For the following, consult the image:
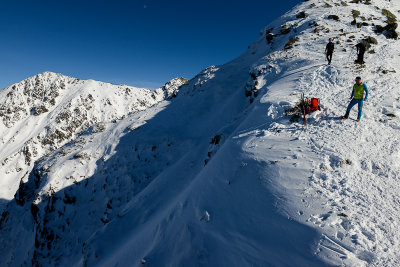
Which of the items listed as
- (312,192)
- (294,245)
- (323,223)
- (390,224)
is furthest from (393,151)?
(294,245)

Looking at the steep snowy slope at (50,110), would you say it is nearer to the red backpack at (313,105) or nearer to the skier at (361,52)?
the skier at (361,52)

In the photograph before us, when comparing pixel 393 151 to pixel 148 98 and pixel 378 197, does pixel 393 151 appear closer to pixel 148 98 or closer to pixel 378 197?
pixel 378 197

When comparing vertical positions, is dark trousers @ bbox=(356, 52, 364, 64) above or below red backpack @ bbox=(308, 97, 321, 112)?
above

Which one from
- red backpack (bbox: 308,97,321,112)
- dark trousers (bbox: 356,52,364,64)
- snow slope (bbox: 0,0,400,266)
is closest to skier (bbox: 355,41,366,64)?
dark trousers (bbox: 356,52,364,64)

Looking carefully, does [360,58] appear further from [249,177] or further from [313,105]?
[249,177]

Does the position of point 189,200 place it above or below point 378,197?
below

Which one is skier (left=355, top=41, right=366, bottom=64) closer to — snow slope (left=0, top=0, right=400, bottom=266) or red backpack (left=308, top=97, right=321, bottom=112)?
snow slope (left=0, top=0, right=400, bottom=266)

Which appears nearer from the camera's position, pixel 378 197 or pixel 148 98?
pixel 378 197

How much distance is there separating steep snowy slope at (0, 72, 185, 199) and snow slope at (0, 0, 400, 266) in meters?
83.3

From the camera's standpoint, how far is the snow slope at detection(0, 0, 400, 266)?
5.86 metres

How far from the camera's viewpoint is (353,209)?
5926 mm

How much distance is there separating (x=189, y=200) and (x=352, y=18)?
1288 inches

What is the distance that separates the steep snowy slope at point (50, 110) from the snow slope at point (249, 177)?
273 feet

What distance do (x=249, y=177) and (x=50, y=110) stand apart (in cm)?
14320
